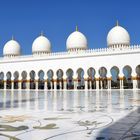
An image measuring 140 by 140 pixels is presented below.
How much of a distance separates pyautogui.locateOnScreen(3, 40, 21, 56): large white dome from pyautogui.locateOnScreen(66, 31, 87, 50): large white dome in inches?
303

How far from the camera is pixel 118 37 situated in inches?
989

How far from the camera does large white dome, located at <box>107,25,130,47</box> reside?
25.2 metres

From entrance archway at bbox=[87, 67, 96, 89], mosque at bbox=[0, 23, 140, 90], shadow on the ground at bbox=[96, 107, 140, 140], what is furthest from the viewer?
entrance archway at bbox=[87, 67, 96, 89]

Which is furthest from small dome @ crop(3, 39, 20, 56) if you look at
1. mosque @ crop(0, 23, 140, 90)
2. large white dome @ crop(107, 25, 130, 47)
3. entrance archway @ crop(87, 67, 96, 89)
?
large white dome @ crop(107, 25, 130, 47)

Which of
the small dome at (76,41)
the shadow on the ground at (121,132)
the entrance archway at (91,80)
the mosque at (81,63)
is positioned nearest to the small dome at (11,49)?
the mosque at (81,63)

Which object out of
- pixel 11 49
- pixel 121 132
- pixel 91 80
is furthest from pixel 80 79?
pixel 121 132

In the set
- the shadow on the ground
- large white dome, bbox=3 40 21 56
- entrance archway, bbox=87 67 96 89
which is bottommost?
the shadow on the ground

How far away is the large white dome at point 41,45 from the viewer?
29.7 metres

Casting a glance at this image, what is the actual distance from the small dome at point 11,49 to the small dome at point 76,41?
768 centimetres

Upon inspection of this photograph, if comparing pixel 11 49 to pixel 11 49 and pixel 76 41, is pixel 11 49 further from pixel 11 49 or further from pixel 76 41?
pixel 76 41

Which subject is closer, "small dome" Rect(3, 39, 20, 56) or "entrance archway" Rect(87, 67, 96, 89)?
"entrance archway" Rect(87, 67, 96, 89)

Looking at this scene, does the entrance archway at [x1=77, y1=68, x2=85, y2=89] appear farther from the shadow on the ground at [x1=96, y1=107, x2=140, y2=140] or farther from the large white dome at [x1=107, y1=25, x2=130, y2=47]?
the shadow on the ground at [x1=96, y1=107, x2=140, y2=140]

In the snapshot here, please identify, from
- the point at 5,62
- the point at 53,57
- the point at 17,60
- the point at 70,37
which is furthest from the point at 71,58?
the point at 5,62

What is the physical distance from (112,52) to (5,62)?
13.3m
